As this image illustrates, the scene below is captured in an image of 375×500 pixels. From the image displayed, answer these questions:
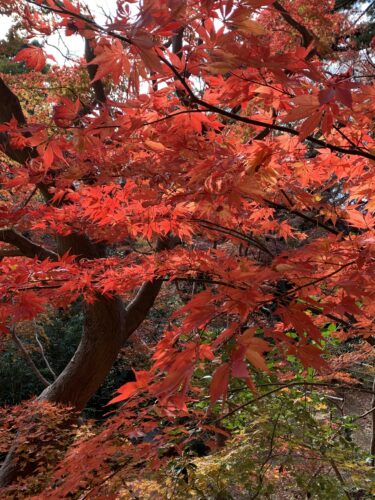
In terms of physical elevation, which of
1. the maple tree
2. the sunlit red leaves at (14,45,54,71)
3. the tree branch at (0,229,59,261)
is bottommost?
the maple tree

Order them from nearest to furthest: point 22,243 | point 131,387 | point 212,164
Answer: point 212,164
point 131,387
point 22,243

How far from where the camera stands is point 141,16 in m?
0.81

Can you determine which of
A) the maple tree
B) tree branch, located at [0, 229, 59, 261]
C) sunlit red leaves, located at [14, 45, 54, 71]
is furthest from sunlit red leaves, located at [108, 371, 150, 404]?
tree branch, located at [0, 229, 59, 261]

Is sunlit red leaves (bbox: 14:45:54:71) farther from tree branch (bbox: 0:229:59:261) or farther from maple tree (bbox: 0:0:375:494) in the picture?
tree branch (bbox: 0:229:59:261)

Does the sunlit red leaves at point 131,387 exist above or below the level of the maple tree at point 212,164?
below

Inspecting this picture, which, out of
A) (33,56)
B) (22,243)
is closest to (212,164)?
(33,56)

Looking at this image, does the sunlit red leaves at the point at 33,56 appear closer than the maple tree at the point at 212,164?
No

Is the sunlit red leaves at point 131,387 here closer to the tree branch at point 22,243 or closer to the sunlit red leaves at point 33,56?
the sunlit red leaves at point 33,56

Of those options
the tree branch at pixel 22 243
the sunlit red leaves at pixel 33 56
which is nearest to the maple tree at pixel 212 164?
the sunlit red leaves at pixel 33 56

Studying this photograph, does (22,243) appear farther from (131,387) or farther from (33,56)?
(131,387)

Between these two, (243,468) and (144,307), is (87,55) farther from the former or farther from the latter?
(243,468)

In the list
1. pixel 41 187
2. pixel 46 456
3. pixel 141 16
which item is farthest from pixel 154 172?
pixel 46 456

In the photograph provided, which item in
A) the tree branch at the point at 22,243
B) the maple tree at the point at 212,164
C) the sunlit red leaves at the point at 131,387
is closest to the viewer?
the maple tree at the point at 212,164

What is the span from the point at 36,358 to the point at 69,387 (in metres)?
5.42
